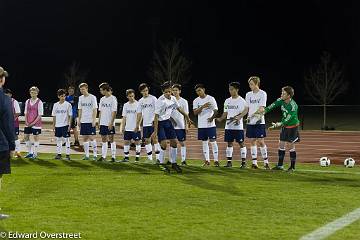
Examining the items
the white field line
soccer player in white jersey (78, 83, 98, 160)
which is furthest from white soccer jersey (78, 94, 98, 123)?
the white field line

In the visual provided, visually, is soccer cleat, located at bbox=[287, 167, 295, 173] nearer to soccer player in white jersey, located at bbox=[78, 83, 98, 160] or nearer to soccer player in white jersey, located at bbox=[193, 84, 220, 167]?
soccer player in white jersey, located at bbox=[193, 84, 220, 167]

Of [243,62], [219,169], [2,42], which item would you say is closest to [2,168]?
[219,169]

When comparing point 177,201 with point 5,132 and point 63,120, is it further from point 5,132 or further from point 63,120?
point 63,120

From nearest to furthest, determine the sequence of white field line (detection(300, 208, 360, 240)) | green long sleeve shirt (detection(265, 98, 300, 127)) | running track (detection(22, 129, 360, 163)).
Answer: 1. white field line (detection(300, 208, 360, 240))
2. green long sleeve shirt (detection(265, 98, 300, 127))
3. running track (detection(22, 129, 360, 163))

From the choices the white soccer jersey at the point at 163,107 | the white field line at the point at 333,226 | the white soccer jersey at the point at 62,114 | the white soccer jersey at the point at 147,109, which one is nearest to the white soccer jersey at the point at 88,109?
the white soccer jersey at the point at 62,114

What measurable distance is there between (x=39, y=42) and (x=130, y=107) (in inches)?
2069

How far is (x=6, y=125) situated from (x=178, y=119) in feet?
25.0

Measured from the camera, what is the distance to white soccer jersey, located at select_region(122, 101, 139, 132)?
15.9 m

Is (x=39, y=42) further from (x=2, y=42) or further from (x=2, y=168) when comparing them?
(x=2, y=168)

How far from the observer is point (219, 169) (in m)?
14.0

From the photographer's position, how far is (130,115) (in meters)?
15.9

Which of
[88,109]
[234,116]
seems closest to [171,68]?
[88,109]

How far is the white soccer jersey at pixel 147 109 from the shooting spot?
1559 centimetres

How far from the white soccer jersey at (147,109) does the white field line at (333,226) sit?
25.9 ft
